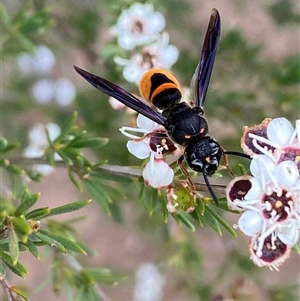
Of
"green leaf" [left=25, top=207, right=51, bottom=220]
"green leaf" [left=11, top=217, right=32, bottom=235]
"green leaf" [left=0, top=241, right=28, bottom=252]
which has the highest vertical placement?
"green leaf" [left=25, top=207, right=51, bottom=220]

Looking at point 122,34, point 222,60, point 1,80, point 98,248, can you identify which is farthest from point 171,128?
point 98,248

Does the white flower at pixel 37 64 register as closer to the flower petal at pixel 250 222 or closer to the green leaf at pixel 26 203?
the green leaf at pixel 26 203

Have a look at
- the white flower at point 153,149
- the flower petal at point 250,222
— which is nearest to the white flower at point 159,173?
the white flower at point 153,149

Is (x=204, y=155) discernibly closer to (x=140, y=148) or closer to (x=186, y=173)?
(x=186, y=173)

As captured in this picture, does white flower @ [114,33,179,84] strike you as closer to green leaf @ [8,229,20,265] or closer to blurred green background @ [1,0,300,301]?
blurred green background @ [1,0,300,301]

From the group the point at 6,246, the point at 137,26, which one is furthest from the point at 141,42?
the point at 6,246

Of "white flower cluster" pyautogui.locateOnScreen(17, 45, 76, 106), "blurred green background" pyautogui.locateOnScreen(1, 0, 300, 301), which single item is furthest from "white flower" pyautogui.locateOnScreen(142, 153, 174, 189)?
"white flower cluster" pyautogui.locateOnScreen(17, 45, 76, 106)

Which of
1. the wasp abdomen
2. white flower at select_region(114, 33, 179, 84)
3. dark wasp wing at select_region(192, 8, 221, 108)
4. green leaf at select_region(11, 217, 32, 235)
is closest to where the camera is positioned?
green leaf at select_region(11, 217, 32, 235)
